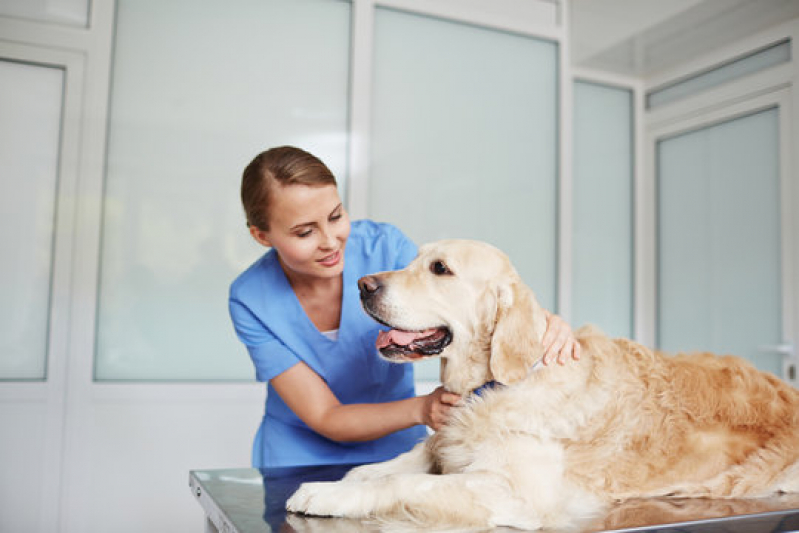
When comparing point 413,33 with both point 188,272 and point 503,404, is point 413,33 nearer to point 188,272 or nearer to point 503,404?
point 188,272

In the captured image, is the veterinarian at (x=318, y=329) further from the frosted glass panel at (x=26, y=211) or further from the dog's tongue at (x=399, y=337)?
the frosted glass panel at (x=26, y=211)

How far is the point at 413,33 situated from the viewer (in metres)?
3.44

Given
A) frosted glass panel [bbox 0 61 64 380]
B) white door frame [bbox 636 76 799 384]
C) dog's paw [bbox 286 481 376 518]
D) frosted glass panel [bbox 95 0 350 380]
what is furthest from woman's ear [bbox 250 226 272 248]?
white door frame [bbox 636 76 799 384]

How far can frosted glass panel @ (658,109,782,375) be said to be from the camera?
137 inches

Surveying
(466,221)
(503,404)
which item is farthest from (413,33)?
(503,404)

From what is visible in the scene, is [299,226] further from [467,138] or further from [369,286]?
[467,138]

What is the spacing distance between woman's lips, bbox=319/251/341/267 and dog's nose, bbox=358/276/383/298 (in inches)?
9.2

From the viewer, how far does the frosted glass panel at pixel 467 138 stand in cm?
339

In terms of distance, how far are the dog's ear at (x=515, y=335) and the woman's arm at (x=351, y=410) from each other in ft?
0.49

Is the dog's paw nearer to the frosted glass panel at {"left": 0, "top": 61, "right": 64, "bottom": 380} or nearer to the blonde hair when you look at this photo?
the blonde hair

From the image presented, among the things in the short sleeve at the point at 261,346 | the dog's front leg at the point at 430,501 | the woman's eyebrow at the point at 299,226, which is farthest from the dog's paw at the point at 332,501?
the woman's eyebrow at the point at 299,226

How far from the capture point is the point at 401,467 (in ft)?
4.64

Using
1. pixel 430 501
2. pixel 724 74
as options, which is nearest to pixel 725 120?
pixel 724 74

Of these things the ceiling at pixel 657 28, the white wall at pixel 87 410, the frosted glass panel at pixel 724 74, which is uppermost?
the ceiling at pixel 657 28
